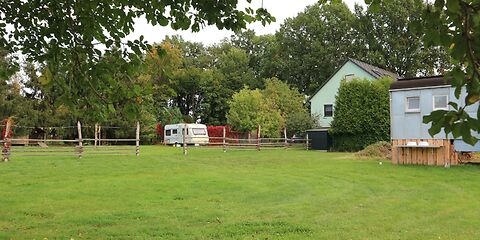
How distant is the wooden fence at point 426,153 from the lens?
703 inches

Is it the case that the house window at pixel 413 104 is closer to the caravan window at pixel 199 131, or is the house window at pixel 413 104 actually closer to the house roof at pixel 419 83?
the house roof at pixel 419 83

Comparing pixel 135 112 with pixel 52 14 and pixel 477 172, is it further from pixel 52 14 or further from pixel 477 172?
pixel 477 172

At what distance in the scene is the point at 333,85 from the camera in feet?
127

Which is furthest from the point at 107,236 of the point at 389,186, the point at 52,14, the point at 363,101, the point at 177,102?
the point at 177,102

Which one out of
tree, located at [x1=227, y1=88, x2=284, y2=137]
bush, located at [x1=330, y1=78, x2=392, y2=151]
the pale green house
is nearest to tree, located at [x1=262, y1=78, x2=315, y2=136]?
tree, located at [x1=227, y1=88, x2=284, y2=137]

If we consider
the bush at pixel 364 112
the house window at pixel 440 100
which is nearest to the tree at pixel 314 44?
the bush at pixel 364 112

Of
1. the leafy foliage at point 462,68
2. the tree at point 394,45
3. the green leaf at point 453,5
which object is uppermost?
the tree at point 394,45

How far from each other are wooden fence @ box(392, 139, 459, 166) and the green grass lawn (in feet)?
8.87

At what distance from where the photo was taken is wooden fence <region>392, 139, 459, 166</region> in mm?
17844

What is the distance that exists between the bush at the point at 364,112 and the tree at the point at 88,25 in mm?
26035

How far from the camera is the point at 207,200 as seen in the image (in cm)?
965

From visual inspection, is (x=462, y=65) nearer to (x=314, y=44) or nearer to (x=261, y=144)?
(x=261, y=144)

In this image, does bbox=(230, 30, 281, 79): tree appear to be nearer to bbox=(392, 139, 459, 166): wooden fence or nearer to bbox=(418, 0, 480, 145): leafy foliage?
bbox=(392, 139, 459, 166): wooden fence

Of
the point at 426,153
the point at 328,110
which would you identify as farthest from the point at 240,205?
the point at 328,110
